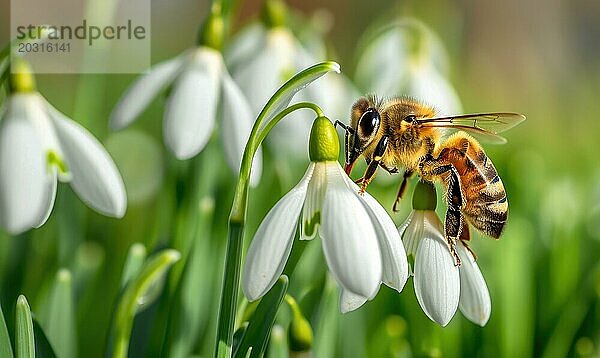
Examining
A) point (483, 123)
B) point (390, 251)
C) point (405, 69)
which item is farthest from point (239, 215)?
point (405, 69)

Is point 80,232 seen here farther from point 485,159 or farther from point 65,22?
point 65,22

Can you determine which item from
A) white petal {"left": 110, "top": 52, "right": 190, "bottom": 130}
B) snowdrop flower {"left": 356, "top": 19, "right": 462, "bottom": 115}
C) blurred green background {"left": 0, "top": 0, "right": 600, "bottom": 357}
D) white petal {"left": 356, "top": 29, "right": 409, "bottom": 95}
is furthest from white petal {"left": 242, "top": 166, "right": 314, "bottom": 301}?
white petal {"left": 356, "top": 29, "right": 409, "bottom": 95}

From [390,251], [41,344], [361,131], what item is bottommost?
[41,344]

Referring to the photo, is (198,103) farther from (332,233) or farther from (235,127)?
(332,233)

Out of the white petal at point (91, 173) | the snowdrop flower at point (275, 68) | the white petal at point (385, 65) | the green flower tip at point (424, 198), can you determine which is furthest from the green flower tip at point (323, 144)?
the white petal at point (385, 65)

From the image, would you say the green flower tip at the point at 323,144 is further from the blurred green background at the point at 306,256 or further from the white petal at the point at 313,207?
the blurred green background at the point at 306,256

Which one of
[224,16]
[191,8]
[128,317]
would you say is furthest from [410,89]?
[191,8]
